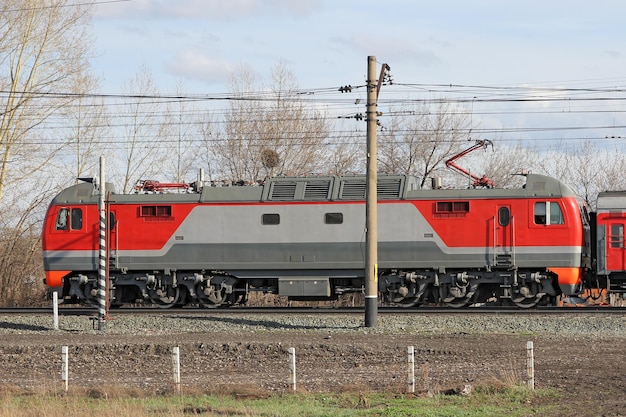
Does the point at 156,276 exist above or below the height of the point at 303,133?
below

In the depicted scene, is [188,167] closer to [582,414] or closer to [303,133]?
[303,133]

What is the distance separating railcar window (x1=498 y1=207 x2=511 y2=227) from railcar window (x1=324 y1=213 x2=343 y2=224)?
5.00 meters

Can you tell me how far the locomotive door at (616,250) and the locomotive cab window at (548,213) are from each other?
1.70 metres

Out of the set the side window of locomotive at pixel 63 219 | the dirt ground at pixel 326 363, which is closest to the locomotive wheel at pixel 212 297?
the side window of locomotive at pixel 63 219

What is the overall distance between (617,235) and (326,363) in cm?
1338

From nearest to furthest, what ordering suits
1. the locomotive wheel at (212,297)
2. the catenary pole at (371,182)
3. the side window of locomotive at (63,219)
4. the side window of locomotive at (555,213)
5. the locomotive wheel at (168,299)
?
the catenary pole at (371,182) < the side window of locomotive at (555,213) < the locomotive wheel at (212,297) < the locomotive wheel at (168,299) < the side window of locomotive at (63,219)

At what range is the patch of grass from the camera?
45.4ft

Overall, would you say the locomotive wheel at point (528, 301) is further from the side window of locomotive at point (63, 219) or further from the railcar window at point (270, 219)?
the side window of locomotive at point (63, 219)

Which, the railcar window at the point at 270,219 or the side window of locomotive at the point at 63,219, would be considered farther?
the side window of locomotive at the point at 63,219

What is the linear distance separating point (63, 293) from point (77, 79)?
15.1m

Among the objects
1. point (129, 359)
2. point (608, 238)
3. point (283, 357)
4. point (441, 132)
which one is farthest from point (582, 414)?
point (441, 132)

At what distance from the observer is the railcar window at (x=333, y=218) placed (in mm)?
29312

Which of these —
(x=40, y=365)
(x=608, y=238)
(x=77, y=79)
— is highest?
(x=77, y=79)

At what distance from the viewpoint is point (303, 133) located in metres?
49.7
